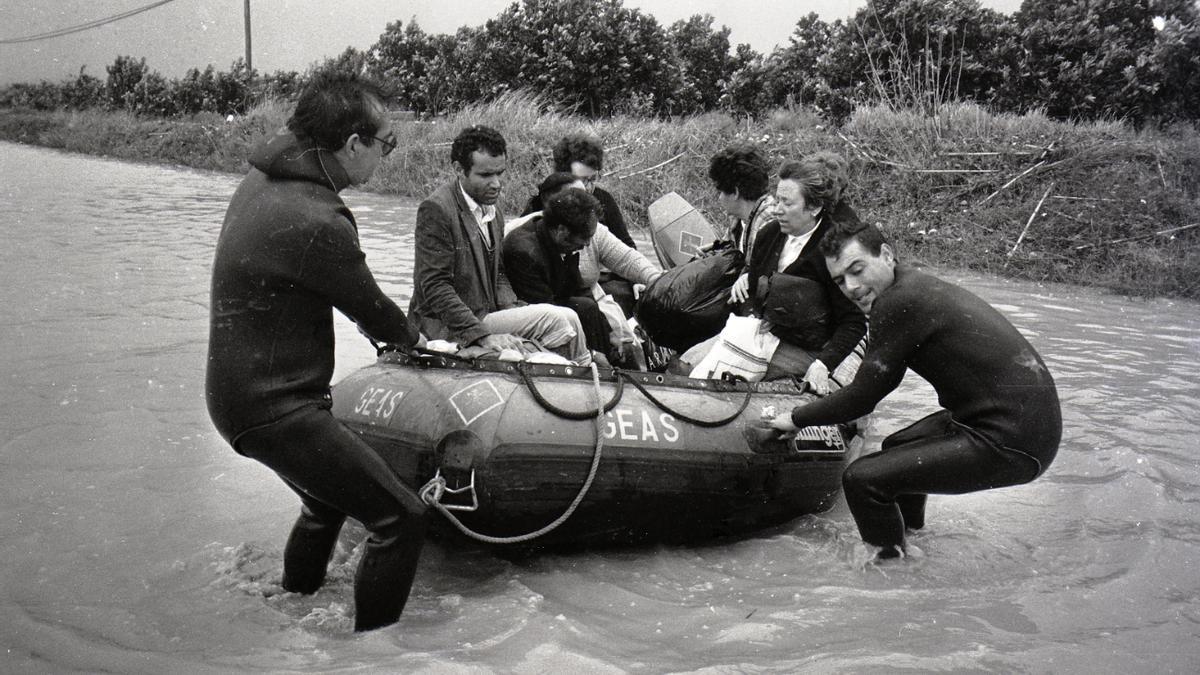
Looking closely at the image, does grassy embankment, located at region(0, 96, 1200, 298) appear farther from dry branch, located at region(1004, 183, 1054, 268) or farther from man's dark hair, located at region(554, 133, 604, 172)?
man's dark hair, located at region(554, 133, 604, 172)

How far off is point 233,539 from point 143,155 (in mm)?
30908

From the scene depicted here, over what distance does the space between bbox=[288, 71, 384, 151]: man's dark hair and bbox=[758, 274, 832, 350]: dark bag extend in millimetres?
2352

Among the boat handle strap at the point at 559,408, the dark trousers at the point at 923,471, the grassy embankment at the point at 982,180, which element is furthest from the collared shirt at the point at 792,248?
the grassy embankment at the point at 982,180

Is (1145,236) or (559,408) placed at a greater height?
(559,408)

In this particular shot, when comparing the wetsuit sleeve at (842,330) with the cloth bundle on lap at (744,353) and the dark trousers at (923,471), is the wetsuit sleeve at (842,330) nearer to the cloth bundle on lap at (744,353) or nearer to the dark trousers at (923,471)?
the cloth bundle on lap at (744,353)

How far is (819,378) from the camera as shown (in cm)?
493

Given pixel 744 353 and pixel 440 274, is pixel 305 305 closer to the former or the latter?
pixel 440 274

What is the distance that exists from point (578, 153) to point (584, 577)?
312 cm

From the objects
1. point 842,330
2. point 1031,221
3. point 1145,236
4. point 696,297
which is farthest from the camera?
point 1031,221

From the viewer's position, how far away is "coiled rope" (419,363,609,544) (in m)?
3.87

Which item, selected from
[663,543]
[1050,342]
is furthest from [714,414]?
[1050,342]

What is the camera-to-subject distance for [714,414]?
4.50 m

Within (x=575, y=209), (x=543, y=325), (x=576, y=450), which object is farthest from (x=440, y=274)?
(x=576, y=450)

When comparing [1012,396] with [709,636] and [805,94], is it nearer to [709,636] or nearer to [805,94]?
[709,636]
